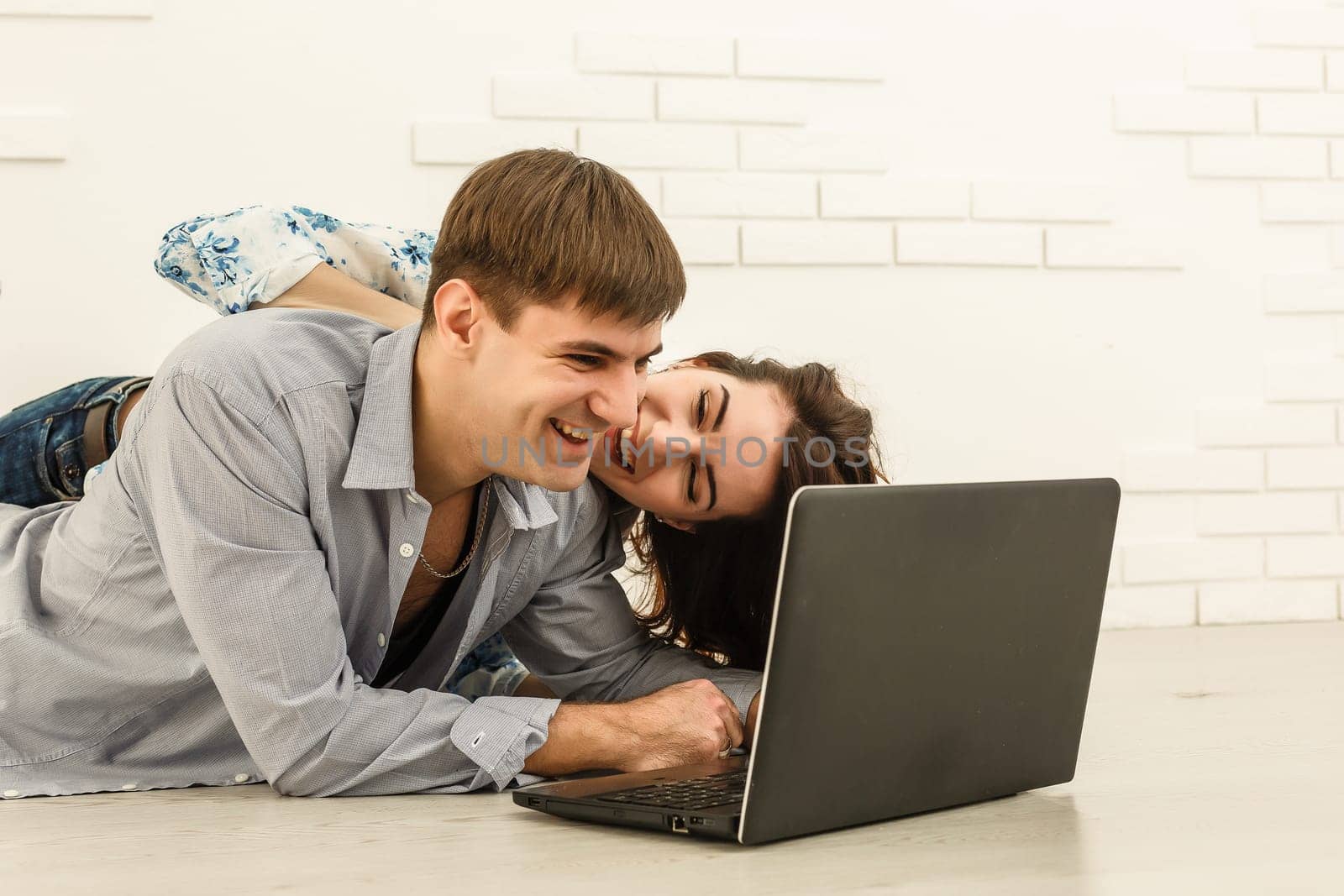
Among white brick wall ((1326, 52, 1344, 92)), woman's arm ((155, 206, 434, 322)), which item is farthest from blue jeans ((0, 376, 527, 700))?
white brick wall ((1326, 52, 1344, 92))

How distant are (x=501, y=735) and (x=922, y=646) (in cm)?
55

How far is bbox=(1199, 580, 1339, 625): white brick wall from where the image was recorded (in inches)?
134

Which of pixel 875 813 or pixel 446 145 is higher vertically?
pixel 446 145

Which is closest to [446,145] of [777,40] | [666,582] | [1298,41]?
[777,40]

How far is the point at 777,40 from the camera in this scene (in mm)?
3123

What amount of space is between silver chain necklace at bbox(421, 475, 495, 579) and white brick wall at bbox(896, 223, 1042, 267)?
1.70 m

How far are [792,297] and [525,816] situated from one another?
1887mm

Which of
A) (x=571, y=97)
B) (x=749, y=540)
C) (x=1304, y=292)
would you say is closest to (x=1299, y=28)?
(x=1304, y=292)

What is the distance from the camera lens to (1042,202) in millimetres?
3283

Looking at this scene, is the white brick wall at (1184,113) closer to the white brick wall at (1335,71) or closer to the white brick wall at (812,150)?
the white brick wall at (1335,71)

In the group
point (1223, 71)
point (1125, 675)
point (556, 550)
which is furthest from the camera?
point (1223, 71)

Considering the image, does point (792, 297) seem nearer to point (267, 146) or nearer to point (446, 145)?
point (446, 145)

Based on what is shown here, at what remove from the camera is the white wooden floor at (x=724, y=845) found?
125 cm

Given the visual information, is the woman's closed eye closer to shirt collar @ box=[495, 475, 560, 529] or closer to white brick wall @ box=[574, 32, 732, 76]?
shirt collar @ box=[495, 475, 560, 529]
